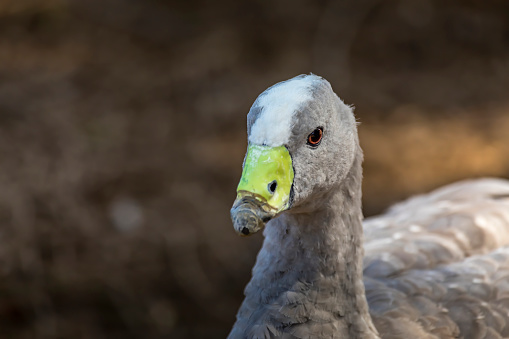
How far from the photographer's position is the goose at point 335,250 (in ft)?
5.85

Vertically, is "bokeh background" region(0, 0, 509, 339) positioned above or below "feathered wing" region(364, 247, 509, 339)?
above

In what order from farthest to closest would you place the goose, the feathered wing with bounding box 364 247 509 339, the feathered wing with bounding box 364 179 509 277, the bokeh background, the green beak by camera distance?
the bokeh background
the feathered wing with bounding box 364 179 509 277
the feathered wing with bounding box 364 247 509 339
the goose
the green beak

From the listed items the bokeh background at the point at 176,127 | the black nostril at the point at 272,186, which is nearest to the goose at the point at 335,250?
the black nostril at the point at 272,186

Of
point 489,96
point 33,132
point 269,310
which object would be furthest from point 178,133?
point 269,310

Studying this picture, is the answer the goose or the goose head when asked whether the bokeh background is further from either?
the goose head

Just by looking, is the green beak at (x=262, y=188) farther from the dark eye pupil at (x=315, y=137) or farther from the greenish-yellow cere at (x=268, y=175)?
the dark eye pupil at (x=315, y=137)

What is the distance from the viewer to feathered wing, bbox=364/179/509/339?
2391 millimetres

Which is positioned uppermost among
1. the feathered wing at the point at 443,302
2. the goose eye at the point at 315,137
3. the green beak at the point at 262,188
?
the goose eye at the point at 315,137

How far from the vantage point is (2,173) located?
4.73m

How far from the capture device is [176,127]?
536cm

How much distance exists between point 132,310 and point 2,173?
4.66ft

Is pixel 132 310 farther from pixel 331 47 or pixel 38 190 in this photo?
pixel 331 47

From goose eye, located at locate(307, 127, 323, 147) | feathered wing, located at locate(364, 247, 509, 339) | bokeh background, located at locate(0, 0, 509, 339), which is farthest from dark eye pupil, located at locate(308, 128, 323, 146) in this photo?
bokeh background, located at locate(0, 0, 509, 339)

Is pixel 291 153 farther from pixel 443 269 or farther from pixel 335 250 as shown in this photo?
pixel 443 269
